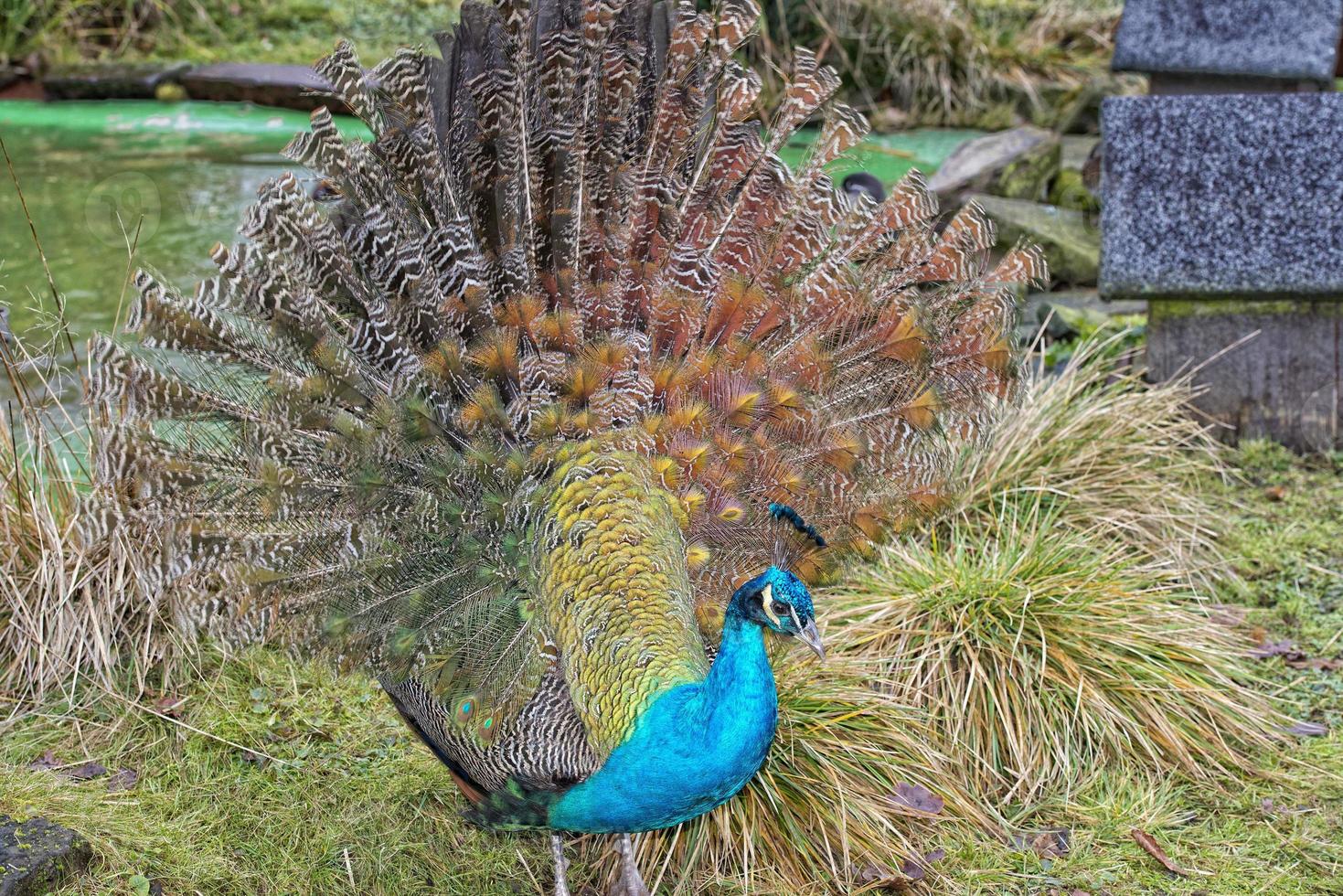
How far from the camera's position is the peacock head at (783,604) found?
9.07ft

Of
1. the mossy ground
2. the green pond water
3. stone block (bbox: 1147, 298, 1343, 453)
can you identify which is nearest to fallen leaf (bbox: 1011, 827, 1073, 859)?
the mossy ground

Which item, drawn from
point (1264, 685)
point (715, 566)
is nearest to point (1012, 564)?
point (1264, 685)

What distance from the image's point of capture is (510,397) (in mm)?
3418

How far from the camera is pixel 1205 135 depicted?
5965mm

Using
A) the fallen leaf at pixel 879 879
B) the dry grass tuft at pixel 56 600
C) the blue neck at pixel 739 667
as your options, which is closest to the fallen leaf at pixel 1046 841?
the fallen leaf at pixel 879 879

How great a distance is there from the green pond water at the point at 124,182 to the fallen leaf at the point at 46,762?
179cm

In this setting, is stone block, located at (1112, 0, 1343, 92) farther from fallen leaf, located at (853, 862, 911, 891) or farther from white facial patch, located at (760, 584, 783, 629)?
white facial patch, located at (760, 584, 783, 629)

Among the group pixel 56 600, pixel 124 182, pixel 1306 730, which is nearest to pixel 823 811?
pixel 1306 730

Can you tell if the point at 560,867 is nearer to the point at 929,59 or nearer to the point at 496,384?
the point at 496,384

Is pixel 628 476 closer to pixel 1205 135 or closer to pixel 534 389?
pixel 534 389

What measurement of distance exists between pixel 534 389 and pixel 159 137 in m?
9.30

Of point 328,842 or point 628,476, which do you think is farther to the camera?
point 328,842

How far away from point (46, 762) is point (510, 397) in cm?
197

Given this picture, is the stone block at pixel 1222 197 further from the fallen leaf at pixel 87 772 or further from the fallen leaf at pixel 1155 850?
the fallen leaf at pixel 87 772
